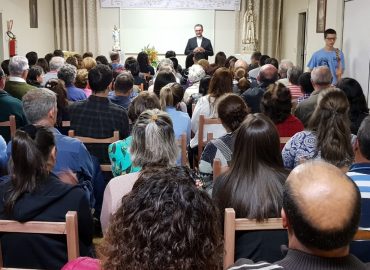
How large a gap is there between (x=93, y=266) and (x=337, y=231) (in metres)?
0.60

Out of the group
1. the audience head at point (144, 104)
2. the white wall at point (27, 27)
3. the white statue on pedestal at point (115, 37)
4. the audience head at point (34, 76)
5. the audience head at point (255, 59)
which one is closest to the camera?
the audience head at point (144, 104)

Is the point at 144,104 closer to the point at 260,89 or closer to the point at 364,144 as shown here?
the point at 364,144

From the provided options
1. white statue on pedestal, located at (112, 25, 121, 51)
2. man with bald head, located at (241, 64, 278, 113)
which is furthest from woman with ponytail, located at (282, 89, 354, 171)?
white statue on pedestal, located at (112, 25, 121, 51)

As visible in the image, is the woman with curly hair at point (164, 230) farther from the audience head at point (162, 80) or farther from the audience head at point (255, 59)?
the audience head at point (255, 59)

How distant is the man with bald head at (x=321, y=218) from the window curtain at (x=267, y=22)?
441 inches

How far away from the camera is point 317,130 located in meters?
2.57

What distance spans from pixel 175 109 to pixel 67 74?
47.8 inches

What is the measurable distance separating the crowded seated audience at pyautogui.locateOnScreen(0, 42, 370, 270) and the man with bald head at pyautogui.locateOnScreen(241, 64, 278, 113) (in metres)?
0.37

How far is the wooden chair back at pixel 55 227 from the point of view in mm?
1589

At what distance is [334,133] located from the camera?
2385 millimetres

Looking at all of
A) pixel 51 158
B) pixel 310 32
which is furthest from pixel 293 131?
pixel 310 32

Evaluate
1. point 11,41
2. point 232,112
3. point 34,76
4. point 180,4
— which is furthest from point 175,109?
point 180,4

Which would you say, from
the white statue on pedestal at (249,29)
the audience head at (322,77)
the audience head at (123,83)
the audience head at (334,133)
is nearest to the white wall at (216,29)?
the white statue on pedestal at (249,29)

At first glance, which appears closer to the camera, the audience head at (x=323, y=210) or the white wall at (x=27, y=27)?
the audience head at (x=323, y=210)
